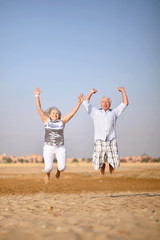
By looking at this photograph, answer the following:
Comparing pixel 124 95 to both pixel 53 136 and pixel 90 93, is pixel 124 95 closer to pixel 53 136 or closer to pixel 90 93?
pixel 90 93

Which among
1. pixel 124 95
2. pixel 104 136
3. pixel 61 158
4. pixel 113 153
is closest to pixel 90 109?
pixel 104 136

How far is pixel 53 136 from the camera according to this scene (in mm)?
8781

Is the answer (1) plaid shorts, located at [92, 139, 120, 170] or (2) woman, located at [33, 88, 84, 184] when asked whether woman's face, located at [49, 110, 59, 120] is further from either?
(1) plaid shorts, located at [92, 139, 120, 170]

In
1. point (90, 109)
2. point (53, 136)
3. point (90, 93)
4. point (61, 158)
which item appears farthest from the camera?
point (90, 93)

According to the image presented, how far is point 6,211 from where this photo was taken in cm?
840

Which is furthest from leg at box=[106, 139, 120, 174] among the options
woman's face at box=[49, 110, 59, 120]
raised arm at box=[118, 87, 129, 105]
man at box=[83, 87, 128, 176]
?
woman's face at box=[49, 110, 59, 120]

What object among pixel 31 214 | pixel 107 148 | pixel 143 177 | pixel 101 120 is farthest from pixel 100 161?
pixel 143 177

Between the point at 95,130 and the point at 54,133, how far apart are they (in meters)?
1.23

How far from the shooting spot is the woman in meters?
8.66

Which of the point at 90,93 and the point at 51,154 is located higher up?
the point at 90,93

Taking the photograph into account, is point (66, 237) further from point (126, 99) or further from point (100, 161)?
point (126, 99)

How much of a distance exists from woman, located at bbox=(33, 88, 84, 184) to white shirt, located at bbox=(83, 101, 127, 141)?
50cm

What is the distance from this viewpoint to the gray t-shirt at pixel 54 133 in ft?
28.7

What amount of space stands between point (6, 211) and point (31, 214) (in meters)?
0.89
